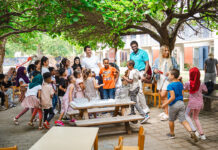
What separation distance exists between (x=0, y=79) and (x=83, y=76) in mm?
4867

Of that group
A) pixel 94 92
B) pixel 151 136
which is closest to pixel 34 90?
pixel 94 92

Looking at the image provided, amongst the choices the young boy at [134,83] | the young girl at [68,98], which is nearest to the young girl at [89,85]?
the young girl at [68,98]

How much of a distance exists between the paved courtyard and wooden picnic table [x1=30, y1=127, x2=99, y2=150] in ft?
6.25

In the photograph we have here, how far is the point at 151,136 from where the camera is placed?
560 centimetres

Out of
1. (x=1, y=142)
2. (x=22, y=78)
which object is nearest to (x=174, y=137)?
(x=1, y=142)

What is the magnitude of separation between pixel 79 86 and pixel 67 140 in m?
4.24

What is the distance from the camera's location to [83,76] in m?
7.36

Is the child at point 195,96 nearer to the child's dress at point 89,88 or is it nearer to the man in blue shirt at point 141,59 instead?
the man in blue shirt at point 141,59

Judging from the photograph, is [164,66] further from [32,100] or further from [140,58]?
[32,100]

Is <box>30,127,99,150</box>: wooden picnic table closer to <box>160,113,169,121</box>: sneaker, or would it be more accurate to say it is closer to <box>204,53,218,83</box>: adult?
<box>160,113,169,121</box>: sneaker

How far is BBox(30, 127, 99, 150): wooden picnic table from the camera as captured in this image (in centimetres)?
265

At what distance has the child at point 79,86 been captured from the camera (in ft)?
22.6

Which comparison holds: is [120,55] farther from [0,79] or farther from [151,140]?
[151,140]

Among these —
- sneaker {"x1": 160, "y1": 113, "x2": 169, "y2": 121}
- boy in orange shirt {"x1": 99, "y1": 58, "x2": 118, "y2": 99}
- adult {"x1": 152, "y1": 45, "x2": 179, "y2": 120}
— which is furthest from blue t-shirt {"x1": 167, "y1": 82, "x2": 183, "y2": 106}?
boy in orange shirt {"x1": 99, "y1": 58, "x2": 118, "y2": 99}
